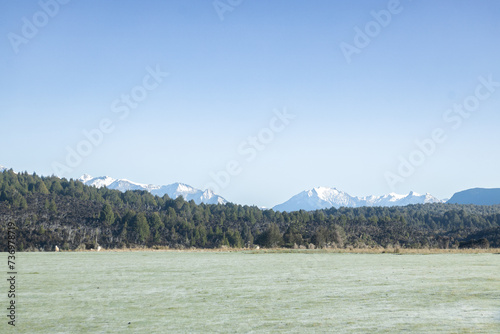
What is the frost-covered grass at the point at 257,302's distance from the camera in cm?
763

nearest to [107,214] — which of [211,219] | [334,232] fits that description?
[211,219]

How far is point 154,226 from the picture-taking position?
123 m

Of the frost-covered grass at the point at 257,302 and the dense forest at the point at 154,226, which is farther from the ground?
the dense forest at the point at 154,226

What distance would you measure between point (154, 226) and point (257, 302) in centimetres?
11673

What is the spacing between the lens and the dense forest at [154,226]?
87.9 metres

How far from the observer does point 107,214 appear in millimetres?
118875

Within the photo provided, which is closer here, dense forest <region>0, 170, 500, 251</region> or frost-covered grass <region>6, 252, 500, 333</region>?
frost-covered grass <region>6, 252, 500, 333</region>

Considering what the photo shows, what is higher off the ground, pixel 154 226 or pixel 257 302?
pixel 154 226

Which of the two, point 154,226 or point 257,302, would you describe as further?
point 154,226

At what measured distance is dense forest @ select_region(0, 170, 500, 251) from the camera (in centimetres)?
8788

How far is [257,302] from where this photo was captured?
9.88 meters

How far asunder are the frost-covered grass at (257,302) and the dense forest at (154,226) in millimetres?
49503

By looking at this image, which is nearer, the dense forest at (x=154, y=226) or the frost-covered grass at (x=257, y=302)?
the frost-covered grass at (x=257, y=302)

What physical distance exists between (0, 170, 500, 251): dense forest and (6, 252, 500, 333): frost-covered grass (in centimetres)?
4950
